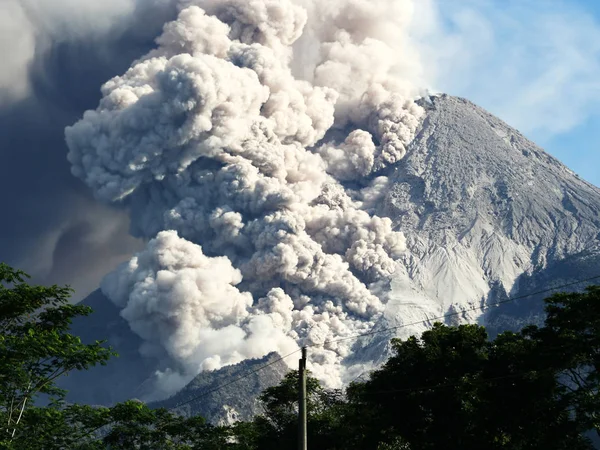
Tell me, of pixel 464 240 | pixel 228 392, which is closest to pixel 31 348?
pixel 228 392

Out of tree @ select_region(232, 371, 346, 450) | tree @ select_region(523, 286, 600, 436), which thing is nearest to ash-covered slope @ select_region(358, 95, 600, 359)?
tree @ select_region(232, 371, 346, 450)

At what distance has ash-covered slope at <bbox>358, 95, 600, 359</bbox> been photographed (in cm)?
16312

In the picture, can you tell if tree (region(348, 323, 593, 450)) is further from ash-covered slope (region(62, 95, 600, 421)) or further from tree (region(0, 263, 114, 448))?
ash-covered slope (region(62, 95, 600, 421))

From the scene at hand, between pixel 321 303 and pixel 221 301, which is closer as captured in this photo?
pixel 221 301

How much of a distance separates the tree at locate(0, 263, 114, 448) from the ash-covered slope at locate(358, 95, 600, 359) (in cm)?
12293

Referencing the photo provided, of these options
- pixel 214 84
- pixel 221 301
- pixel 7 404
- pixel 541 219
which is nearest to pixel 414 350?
pixel 7 404

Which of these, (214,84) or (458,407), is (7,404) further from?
(214,84)

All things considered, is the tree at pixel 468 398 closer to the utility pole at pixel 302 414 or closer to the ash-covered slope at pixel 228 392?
the utility pole at pixel 302 414

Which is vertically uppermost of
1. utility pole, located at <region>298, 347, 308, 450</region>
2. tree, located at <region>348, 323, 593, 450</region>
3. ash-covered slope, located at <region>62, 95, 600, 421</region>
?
ash-covered slope, located at <region>62, 95, 600, 421</region>

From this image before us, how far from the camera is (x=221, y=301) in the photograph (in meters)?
128

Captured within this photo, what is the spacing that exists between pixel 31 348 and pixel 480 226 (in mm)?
156917

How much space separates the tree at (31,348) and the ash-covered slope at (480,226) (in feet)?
403

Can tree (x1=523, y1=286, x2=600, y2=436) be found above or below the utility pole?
above

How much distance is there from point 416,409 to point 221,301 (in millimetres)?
89404
